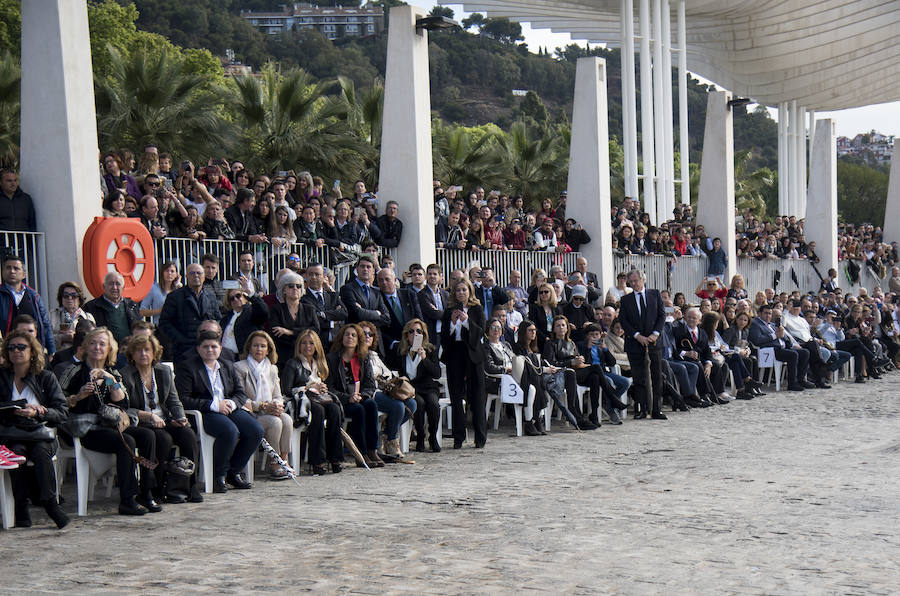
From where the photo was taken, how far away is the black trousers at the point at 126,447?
8.19 metres

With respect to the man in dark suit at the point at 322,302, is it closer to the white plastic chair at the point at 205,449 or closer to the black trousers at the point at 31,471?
the white plastic chair at the point at 205,449

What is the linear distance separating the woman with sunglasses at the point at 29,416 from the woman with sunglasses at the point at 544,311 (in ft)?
24.1

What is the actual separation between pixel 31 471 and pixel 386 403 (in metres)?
3.85

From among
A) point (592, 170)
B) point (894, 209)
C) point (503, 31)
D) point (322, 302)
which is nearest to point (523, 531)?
point (322, 302)

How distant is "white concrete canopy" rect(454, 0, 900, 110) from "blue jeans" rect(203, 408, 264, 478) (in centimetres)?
2674

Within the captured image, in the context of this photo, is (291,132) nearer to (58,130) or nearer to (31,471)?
(58,130)

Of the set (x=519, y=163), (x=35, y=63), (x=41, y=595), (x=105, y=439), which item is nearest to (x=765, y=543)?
(x=41, y=595)

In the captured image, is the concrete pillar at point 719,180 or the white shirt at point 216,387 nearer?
the white shirt at point 216,387

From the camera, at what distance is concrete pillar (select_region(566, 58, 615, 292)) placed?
65.7 ft

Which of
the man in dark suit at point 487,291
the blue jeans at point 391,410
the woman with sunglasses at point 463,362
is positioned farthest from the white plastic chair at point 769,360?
the blue jeans at point 391,410

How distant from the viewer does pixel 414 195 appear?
1569 cm

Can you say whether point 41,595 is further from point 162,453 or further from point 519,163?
point 519,163

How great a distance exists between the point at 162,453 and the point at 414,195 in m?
7.78

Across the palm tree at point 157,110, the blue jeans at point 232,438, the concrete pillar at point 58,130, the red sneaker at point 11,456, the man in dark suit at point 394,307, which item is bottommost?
the blue jeans at point 232,438
